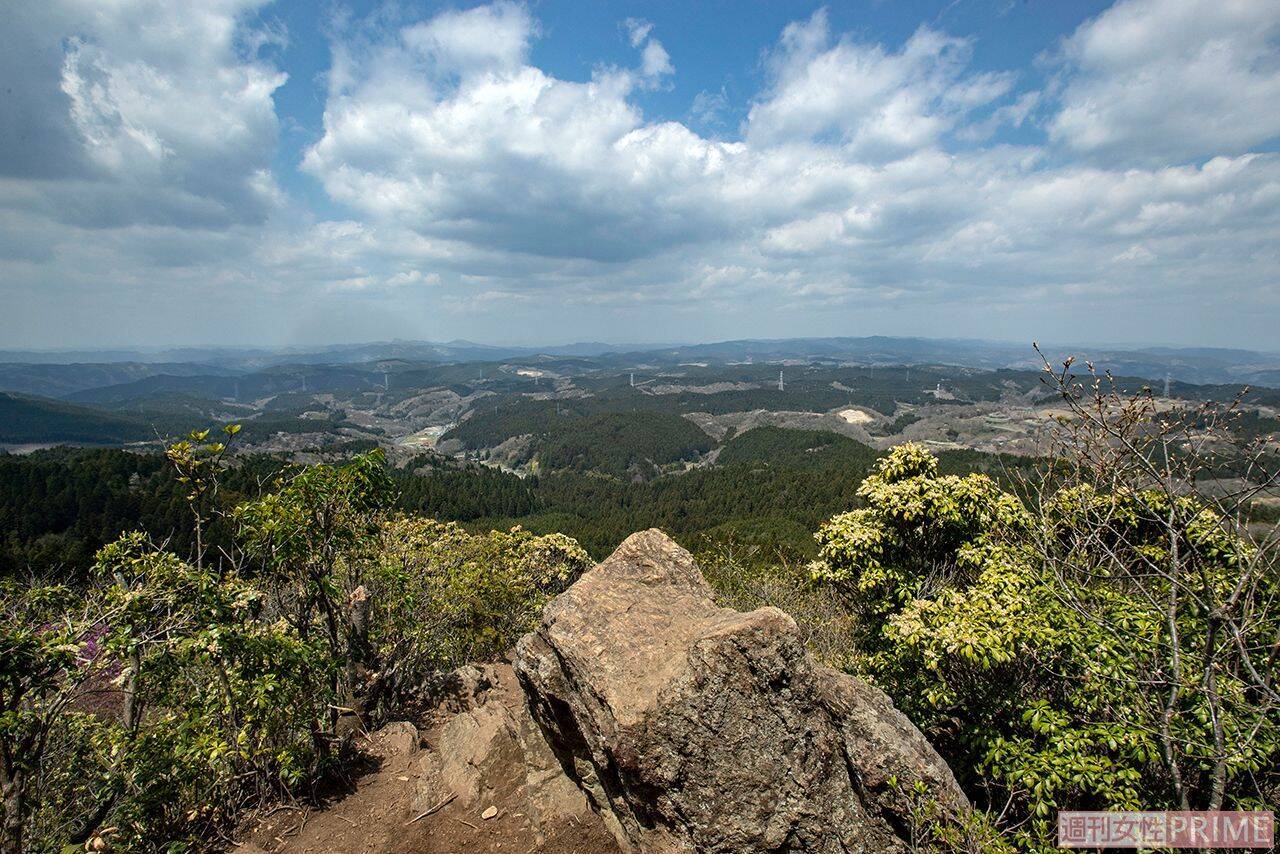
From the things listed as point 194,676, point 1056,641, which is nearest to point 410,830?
point 194,676

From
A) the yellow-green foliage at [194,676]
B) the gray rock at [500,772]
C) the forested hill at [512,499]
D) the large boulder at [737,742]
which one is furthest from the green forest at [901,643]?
the forested hill at [512,499]

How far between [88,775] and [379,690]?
512 centimetres

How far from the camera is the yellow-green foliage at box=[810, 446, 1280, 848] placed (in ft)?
22.2

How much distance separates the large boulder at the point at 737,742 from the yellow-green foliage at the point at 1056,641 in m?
1.71

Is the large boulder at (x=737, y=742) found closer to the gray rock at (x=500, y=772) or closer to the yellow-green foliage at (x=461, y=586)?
the gray rock at (x=500, y=772)

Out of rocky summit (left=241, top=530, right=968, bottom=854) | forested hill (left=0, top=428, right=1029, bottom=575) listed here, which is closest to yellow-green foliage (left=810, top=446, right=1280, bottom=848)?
rocky summit (left=241, top=530, right=968, bottom=854)

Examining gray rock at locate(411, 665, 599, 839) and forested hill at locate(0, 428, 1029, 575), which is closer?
gray rock at locate(411, 665, 599, 839)

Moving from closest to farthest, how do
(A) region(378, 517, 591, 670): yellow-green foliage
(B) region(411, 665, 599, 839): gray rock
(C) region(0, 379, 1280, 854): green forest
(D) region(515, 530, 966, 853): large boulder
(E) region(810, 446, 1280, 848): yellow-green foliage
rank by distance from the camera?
(C) region(0, 379, 1280, 854): green forest → (E) region(810, 446, 1280, 848): yellow-green foliage → (D) region(515, 530, 966, 853): large boulder → (B) region(411, 665, 599, 839): gray rock → (A) region(378, 517, 591, 670): yellow-green foliage

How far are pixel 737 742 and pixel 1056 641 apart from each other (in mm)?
5069

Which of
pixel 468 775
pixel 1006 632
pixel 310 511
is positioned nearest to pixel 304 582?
pixel 310 511

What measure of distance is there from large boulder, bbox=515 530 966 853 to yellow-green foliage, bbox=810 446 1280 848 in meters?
1.71

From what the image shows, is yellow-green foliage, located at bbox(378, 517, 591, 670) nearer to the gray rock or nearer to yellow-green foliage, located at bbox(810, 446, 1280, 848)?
the gray rock

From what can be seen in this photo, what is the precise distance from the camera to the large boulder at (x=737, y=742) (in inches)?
278

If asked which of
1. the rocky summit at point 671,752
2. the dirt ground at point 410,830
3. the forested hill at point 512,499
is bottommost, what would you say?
the forested hill at point 512,499
